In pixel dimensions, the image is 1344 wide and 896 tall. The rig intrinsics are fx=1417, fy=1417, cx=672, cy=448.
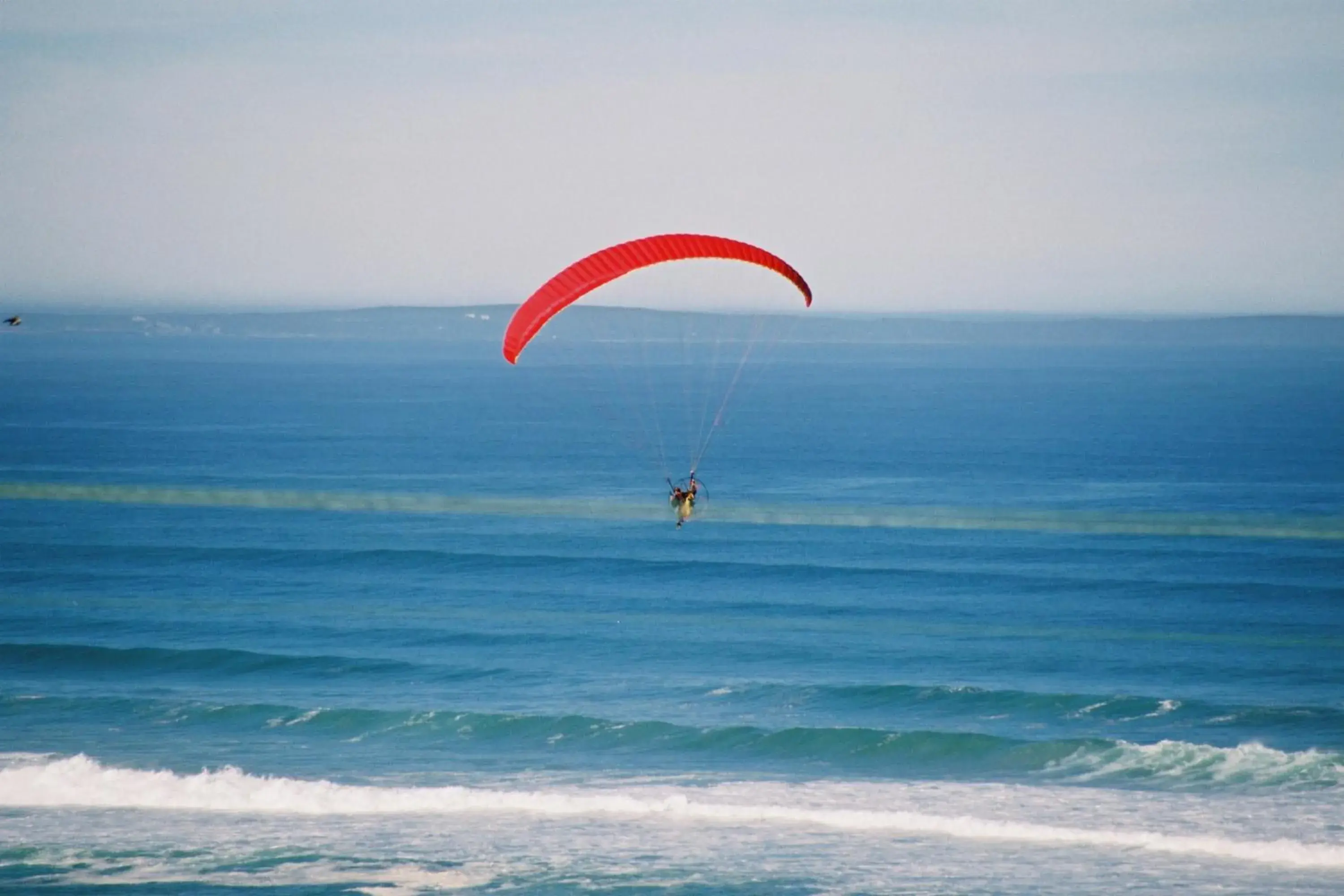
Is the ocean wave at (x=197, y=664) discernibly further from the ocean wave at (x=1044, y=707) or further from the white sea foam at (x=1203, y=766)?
the white sea foam at (x=1203, y=766)

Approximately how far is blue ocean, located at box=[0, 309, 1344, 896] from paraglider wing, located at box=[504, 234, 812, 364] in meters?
8.83

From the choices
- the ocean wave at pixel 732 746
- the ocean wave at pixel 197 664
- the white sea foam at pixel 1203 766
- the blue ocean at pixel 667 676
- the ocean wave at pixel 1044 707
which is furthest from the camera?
the ocean wave at pixel 197 664

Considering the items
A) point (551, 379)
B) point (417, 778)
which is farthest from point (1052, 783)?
point (551, 379)

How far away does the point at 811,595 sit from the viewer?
4522cm

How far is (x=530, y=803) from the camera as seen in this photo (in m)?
26.6

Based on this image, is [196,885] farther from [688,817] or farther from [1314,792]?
[1314,792]

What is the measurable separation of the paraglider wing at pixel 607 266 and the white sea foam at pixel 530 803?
847cm

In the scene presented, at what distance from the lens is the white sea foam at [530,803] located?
25.0 metres

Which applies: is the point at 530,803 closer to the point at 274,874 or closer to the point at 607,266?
the point at 274,874

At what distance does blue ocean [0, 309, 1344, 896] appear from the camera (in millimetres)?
23984

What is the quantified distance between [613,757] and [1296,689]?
17539 mm

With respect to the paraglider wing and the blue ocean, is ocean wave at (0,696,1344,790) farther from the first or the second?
the paraglider wing

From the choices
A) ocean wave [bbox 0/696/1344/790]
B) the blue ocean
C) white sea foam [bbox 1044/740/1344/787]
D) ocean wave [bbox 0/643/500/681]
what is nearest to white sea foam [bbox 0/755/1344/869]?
the blue ocean

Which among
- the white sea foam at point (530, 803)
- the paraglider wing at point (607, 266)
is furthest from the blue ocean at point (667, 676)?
the paraglider wing at point (607, 266)
